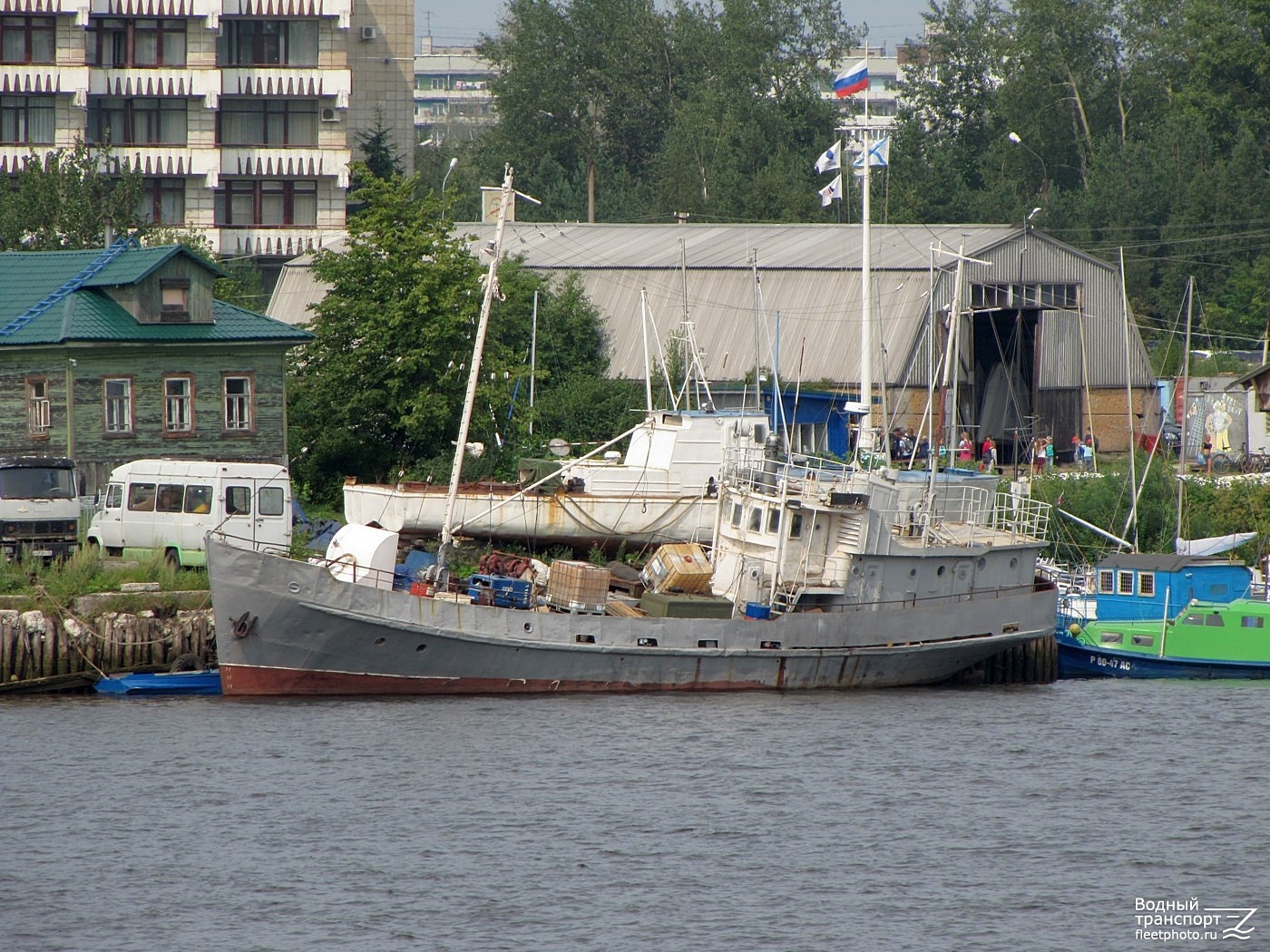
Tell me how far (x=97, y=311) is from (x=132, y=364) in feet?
4.83

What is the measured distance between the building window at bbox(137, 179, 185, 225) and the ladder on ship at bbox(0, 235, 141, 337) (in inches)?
1261

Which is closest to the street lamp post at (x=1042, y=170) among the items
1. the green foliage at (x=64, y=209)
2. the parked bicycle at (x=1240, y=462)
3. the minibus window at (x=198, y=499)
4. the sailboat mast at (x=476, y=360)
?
the parked bicycle at (x=1240, y=462)

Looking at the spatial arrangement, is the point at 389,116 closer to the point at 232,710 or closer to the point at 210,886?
the point at 232,710

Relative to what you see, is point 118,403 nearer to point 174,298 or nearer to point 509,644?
point 174,298

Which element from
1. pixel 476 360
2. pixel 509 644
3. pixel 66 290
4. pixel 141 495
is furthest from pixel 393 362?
pixel 509 644

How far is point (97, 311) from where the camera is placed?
43281 millimetres

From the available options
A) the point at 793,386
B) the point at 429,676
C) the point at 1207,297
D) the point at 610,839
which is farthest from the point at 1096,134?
the point at 610,839

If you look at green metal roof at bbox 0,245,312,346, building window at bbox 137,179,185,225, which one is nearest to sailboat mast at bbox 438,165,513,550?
green metal roof at bbox 0,245,312,346

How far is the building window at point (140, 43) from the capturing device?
249 ft

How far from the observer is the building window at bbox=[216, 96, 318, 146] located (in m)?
78.3

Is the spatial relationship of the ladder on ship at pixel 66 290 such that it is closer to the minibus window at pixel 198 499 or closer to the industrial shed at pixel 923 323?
the minibus window at pixel 198 499

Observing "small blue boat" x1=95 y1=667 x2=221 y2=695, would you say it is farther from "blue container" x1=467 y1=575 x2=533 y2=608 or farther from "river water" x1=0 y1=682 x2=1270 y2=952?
"blue container" x1=467 y1=575 x2=533 y2=608

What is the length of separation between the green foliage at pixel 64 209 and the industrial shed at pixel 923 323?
14.5 m

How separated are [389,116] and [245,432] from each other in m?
52.1
